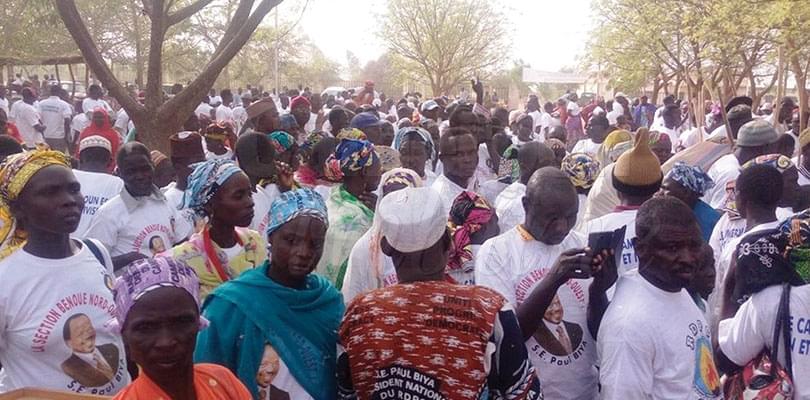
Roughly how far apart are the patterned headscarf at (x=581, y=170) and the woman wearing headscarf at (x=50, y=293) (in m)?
3.17

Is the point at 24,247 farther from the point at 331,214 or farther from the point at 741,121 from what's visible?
the point at 741,121

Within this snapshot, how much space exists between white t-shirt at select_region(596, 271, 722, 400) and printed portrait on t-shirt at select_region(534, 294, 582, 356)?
10.9 inches

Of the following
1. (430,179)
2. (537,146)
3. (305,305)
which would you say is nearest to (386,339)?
(305,305)

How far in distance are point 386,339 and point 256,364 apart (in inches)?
18.9

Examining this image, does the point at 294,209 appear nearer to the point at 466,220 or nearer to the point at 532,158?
the point at 466,220

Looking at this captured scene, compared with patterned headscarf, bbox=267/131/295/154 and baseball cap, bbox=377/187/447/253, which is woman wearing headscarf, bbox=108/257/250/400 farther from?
patterned headscarf, bbox=267/131/295/154

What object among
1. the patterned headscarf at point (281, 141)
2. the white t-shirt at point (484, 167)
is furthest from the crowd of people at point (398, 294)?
the white t-shirt at point (484, 167)

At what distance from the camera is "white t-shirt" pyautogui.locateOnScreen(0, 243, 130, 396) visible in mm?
2789

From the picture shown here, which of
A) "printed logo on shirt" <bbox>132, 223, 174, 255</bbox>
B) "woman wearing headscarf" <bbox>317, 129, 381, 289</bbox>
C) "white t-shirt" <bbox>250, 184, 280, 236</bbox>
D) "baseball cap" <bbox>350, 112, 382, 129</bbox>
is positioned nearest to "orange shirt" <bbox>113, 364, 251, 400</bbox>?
"woman wearing headscarf" <bbox>317, 129, 381, 289</bbox>

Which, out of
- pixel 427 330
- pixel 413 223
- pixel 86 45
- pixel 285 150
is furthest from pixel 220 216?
pixel 86 45

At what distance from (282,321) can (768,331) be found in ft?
6.15

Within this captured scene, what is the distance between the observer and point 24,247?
9.60 feet

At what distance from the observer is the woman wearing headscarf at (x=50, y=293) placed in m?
2.80

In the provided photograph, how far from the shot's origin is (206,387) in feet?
7.14
